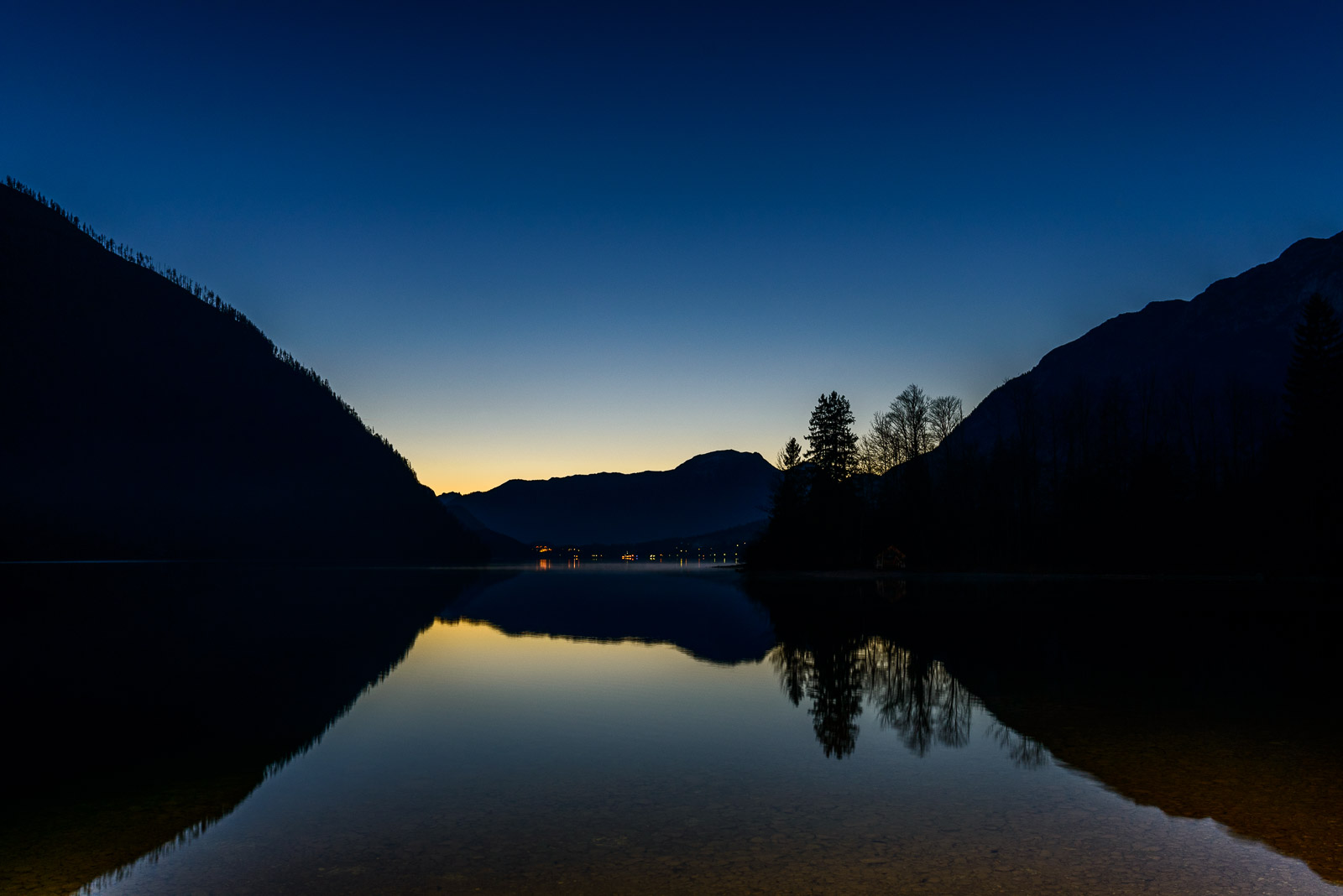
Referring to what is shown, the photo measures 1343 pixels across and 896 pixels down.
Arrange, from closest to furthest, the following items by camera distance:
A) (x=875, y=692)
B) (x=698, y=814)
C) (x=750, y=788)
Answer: (x=698, y=814)
(x=750, y=788)
(x=875, y=692)

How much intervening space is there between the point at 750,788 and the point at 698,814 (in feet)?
4.95

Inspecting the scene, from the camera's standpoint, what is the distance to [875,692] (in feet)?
66.6

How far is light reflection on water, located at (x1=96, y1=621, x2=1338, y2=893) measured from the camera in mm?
8719

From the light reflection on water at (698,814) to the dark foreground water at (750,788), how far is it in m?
0.05

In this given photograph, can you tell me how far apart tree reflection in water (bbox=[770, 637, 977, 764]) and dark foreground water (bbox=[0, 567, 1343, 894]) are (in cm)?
13

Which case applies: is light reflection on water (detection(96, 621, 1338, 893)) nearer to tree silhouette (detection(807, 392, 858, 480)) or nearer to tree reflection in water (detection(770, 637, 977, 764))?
tree reflection in water (detection(770, 637, 977, 764))

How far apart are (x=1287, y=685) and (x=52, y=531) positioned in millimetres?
221596

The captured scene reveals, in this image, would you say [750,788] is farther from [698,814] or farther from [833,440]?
[833,440]

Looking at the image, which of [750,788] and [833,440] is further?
[833,440]

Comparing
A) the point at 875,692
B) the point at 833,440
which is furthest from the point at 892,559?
the point at 875,692

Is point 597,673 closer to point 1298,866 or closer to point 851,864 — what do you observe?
point 851,864

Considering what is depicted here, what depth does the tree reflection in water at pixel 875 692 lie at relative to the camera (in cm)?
1584

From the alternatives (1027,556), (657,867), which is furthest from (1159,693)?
(1027,556)

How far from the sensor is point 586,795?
12.1 meters
